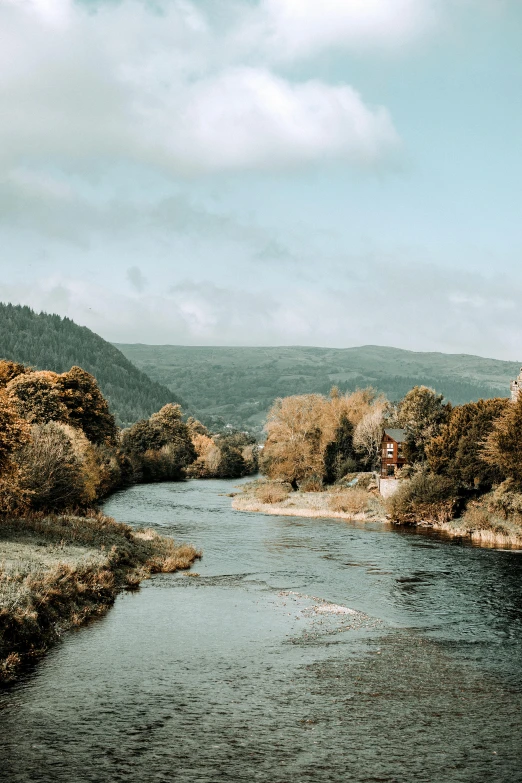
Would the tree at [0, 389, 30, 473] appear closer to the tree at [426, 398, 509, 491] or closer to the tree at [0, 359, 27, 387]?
the tree at [0, 359, 27, 387]

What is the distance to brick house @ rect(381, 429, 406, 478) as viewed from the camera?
91.1 metres

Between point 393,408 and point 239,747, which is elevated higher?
point 393,408

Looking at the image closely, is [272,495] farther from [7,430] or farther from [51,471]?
[7,430]

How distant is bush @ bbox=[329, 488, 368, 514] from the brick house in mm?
9548

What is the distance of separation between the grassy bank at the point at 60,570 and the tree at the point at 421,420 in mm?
42810

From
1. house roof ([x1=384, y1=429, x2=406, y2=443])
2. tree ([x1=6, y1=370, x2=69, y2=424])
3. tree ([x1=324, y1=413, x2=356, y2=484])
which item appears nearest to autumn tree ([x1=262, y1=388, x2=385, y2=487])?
tree ([x1=324, y1=413, x2=356, y2=484])

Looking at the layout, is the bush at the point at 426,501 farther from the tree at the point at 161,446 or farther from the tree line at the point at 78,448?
the tree at the point at 161,446

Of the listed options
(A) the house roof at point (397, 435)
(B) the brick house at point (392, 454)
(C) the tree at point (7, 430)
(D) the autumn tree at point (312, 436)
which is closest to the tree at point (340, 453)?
(D) the autumn tree at point (312, 436)

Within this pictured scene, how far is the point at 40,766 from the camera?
1691 cm

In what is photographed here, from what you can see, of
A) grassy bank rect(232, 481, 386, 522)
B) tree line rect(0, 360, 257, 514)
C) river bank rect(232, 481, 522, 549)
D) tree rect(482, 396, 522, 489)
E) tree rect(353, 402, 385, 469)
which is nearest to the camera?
tree line rect(0, 360, 257, 514)

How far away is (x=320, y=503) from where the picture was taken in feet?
277

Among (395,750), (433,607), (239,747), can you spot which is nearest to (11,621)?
(239,747)

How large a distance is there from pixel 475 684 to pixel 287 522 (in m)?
48.5

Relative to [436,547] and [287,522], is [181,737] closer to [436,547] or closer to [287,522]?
[436,547]
